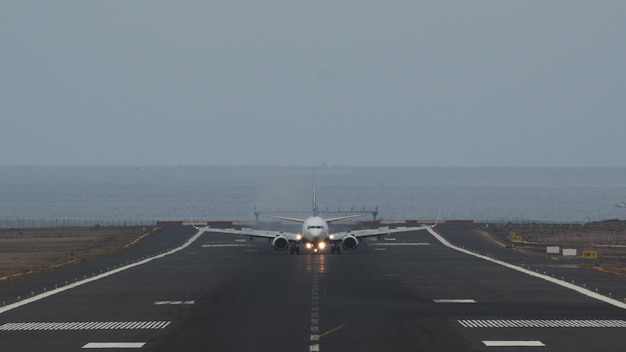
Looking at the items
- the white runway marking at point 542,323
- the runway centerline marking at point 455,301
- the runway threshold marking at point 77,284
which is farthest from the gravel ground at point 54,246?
the white runway marking at point 542,323

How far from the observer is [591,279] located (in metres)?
68.6

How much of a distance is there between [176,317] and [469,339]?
1525 centimetres

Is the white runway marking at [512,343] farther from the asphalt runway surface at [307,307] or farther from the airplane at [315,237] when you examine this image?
the airplane at [315,237]

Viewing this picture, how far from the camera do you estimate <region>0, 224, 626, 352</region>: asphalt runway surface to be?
39.0 m

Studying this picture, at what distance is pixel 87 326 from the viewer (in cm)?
4438

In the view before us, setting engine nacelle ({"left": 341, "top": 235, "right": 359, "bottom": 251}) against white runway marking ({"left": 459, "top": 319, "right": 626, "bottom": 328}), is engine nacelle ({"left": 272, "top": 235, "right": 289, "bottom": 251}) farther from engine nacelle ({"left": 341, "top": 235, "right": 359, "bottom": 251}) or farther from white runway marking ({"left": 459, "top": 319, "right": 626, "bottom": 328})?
white runway marking ({"left": 459, "top": 319, "right": 626, "bottom": 328})

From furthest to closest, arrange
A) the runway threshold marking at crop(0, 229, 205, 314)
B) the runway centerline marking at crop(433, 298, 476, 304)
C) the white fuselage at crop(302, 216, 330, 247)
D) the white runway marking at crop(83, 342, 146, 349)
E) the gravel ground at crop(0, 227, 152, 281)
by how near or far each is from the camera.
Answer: the white fuselage at crop(302, 216, 330, 247) < the gravel ground at crop(0, 227, 152, 281) < the runway centerline marking at crop(433, 298, 476, 304) < the runway threshold marking at crop(0, 229, 205, 314) < the white runway marking at crop(83, 342, 146, 349)

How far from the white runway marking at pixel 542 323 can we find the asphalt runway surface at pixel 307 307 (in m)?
0.05

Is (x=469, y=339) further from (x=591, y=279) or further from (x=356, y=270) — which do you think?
(x=356, y=270)

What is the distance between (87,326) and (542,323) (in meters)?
20.6

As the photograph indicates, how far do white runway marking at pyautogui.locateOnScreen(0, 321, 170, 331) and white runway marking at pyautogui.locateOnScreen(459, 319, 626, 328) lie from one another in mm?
14148

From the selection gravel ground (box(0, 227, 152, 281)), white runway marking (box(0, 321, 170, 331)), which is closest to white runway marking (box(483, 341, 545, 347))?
white runway marking (box(0, 321, 170, 331))

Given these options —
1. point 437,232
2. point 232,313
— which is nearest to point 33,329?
point 232,313

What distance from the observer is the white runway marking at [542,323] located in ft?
142
